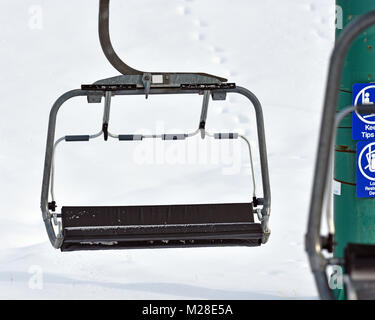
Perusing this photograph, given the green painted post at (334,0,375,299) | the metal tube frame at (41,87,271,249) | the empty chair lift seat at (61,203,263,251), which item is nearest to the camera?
the empty chair lift seat at (61,203,263,251)

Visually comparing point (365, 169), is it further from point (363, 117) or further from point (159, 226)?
point (159, 226)

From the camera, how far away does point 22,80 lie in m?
9.77

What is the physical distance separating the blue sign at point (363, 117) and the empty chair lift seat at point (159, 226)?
0.65m

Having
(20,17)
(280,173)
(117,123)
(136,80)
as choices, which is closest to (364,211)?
(136,80)

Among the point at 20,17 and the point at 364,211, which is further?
the point at 20,17

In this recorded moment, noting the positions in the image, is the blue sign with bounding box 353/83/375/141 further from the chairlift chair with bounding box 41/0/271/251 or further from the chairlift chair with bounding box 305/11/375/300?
the chairlift chair with bounding box 305/11/375/300

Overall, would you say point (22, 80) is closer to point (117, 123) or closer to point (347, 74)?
point (117, 123)

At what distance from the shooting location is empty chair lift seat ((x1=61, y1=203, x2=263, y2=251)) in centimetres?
403

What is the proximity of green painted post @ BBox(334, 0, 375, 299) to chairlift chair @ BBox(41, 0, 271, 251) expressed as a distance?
0.47m

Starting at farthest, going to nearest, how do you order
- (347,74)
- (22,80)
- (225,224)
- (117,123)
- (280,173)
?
1. (22,80)
2. (117,123)
3. (280,173)
4. (347,74)
5. (225,224)

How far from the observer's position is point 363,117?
14.9ft

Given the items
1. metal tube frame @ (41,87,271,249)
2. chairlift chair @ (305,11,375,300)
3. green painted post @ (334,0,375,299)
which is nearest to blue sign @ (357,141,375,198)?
green painted post @ (334,0,375,299)

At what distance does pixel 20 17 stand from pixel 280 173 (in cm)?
A: 379

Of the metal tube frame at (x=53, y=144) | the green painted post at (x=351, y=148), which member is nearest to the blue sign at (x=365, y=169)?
the green painted post at (x=351, y=148)
